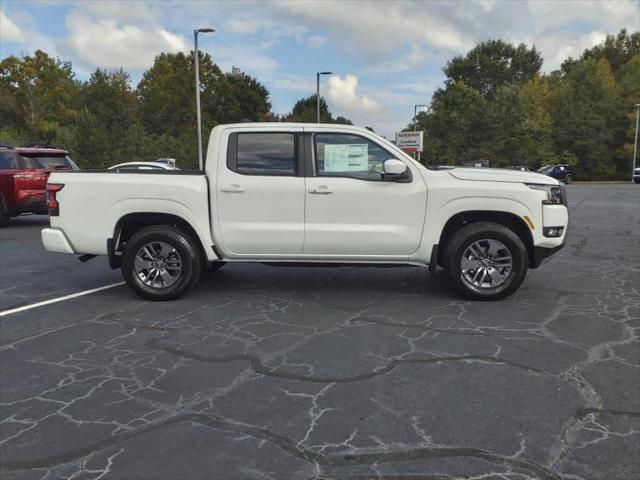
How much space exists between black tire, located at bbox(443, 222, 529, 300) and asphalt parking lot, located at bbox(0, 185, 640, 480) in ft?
0.50

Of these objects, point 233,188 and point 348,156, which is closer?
point 233,188

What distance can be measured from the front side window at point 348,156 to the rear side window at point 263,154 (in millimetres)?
309

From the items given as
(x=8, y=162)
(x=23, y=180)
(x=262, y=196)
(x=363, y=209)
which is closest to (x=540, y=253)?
(x=363, y=209)

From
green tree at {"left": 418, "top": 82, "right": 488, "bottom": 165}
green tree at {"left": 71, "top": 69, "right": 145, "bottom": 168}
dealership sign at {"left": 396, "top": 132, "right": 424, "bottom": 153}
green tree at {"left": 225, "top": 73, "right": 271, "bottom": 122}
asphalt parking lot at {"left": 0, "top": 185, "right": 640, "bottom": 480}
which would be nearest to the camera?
asphalt parking lot at {"left": 0, "top": 185, "right": 640, "bottom": 480}

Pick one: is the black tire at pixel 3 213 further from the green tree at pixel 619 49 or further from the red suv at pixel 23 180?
the green tree at pixel 619 49

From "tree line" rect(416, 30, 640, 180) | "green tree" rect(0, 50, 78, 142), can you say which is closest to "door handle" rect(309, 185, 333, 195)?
"green tree" rect(0, 50, 78, 142)

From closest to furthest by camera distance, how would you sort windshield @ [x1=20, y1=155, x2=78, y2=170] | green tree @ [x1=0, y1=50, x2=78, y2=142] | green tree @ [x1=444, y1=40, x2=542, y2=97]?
1. windshield @ [x1=20, y1=155, x2=78, y2=170]
2. green tree @ [x1=0, y1=50, x2=78, y2=142]
3. green tree @ [x1=444, y1=40, x2=542, y2=97]

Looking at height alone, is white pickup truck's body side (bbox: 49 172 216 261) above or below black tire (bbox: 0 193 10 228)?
above

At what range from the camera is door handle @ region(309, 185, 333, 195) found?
566 cm

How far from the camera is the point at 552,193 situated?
5734 millimetres

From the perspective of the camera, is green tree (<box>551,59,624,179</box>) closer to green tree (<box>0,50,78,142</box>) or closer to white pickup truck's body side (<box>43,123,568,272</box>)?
green tree (<box>0,50,78,142</box>)

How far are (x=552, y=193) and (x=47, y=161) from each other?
1123cm

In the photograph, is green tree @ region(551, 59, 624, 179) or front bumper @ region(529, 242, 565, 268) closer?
front bumper @ region(529, 242, 565, 268)

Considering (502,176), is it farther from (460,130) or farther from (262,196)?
(460,130)
